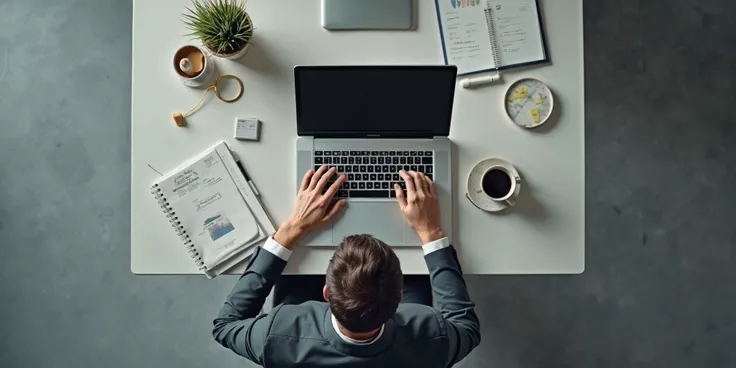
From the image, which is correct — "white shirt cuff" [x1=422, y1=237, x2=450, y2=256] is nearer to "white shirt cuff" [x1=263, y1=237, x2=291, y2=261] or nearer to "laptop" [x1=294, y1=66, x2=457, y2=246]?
"laptop" [x1=294, y1=66, x2=457, y2=246]

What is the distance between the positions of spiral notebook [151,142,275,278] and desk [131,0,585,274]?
0.03 m

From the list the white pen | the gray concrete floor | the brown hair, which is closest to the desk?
the white pen

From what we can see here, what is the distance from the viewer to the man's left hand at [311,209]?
1.22 meters

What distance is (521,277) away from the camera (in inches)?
72.7

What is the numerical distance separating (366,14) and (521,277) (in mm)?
1041

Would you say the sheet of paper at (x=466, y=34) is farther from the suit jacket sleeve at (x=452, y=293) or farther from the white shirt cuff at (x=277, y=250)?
the white shirt cuff at (x=277, y=250)

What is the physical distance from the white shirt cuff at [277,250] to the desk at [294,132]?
0.14 ft

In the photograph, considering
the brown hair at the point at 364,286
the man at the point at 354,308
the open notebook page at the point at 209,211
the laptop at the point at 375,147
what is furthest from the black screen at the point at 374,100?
the brown hair at the point at 364,286
